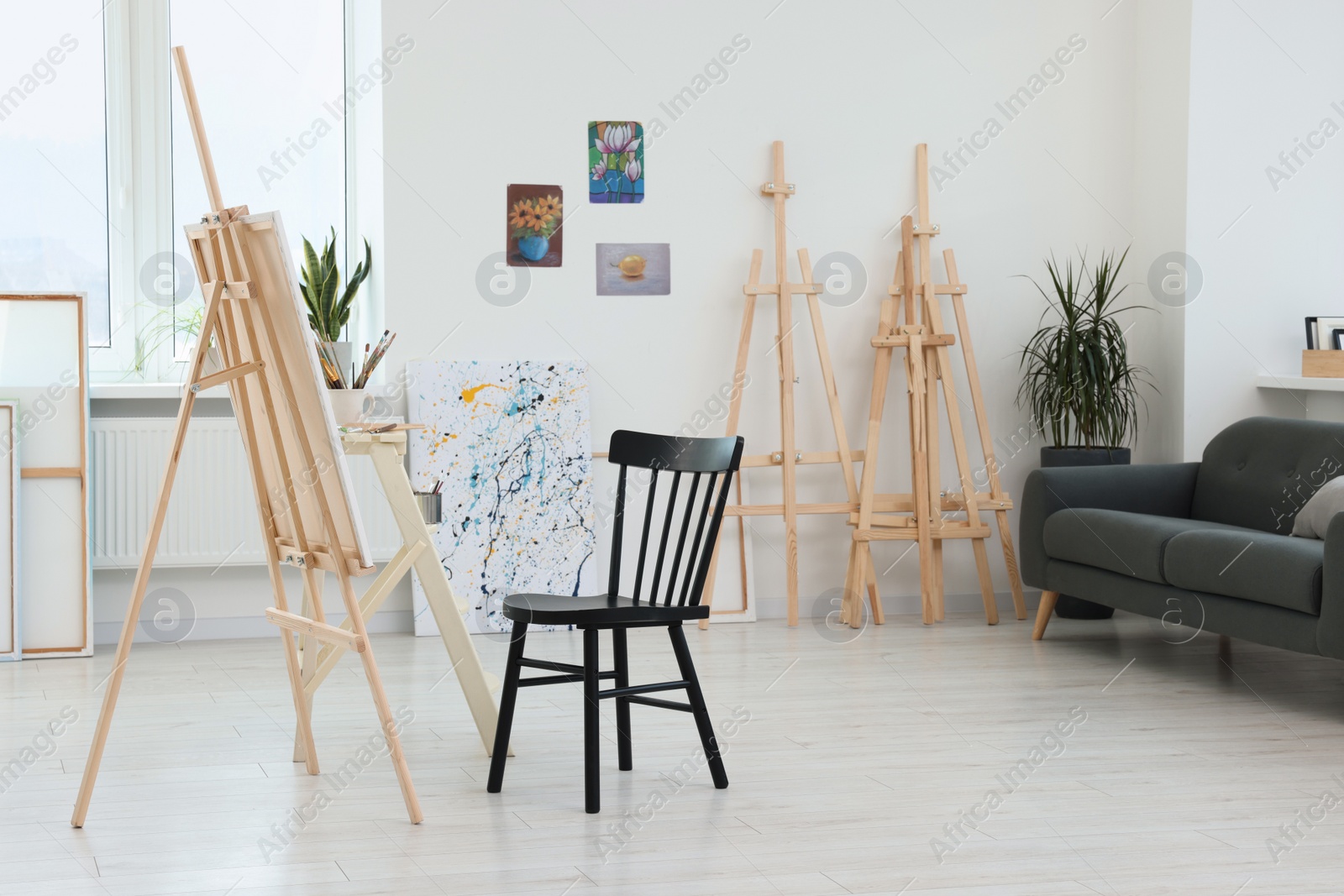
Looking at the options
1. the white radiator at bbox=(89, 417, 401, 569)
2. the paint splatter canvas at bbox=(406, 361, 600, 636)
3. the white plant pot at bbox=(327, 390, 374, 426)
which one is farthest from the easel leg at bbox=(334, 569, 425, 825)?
the paint splatter canvas at bbox=(406, 361, 600, 636)

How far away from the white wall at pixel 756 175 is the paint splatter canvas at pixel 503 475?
0.34 ft

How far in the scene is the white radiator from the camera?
14.3 feet

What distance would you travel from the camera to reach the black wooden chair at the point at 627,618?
2.59 meters

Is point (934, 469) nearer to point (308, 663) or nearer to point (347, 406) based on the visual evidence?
point (347, 406)

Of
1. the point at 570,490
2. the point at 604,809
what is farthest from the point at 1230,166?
the point at 604,809

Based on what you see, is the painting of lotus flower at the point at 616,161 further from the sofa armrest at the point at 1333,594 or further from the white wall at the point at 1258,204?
the sofa armrest at the point at 1333,594

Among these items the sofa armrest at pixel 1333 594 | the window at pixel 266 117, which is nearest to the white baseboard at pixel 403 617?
the window at pixel 266 117

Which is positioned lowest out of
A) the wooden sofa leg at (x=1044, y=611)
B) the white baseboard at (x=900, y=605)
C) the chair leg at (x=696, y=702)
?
the white baseboard at (x=900, y=605)

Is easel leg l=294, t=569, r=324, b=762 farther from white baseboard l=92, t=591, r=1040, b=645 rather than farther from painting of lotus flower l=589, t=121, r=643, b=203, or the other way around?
painting of lotus flower l=589, t=121, r=643, b=203

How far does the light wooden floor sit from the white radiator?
1.41ft

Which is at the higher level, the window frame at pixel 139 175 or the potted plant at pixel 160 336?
the window frame at pixel 139 175

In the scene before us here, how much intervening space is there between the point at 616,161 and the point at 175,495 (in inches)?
82.6

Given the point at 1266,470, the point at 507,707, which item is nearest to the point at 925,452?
the point at 1266,470

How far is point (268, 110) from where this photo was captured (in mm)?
Result: 4879
